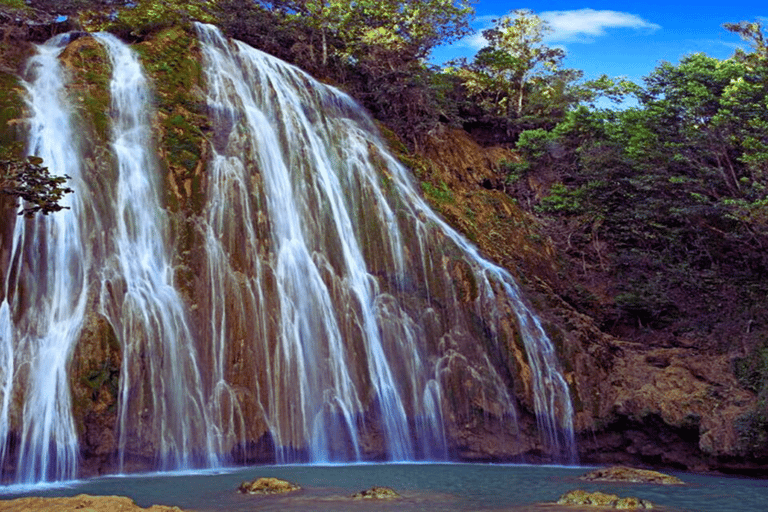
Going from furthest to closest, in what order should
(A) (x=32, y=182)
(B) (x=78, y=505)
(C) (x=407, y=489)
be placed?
(C) (x=407, y=489)
(A) (x=32, y=182)
(B) (x=78, y=505)

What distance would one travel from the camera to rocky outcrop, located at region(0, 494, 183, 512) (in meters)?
8.63

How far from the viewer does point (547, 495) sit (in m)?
12.9

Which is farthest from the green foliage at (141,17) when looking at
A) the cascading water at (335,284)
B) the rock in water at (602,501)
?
the rock in water at (602,501)

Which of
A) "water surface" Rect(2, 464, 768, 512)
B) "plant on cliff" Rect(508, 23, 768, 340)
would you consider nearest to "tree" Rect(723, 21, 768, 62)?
"plant on cliff" Rect(508, 23, 768, 340)

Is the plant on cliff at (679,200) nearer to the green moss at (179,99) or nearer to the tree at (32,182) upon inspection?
the green moss at (179,99)

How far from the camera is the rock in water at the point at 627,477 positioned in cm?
1468

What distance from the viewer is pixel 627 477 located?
14695 millimetres

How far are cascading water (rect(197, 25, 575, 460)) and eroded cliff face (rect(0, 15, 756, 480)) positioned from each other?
0.08m

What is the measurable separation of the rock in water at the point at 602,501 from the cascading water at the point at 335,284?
6666 millimetres

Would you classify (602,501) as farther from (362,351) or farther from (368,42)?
(368,42)

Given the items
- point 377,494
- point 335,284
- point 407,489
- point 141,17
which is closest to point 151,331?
point 335,284

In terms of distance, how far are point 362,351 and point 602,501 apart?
27.4ft

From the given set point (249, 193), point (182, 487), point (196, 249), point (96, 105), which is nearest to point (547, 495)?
point (182, 487)

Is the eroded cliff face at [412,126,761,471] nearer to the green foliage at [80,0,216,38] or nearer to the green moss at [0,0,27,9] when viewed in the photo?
the green foliage at [80,0,216,38]
